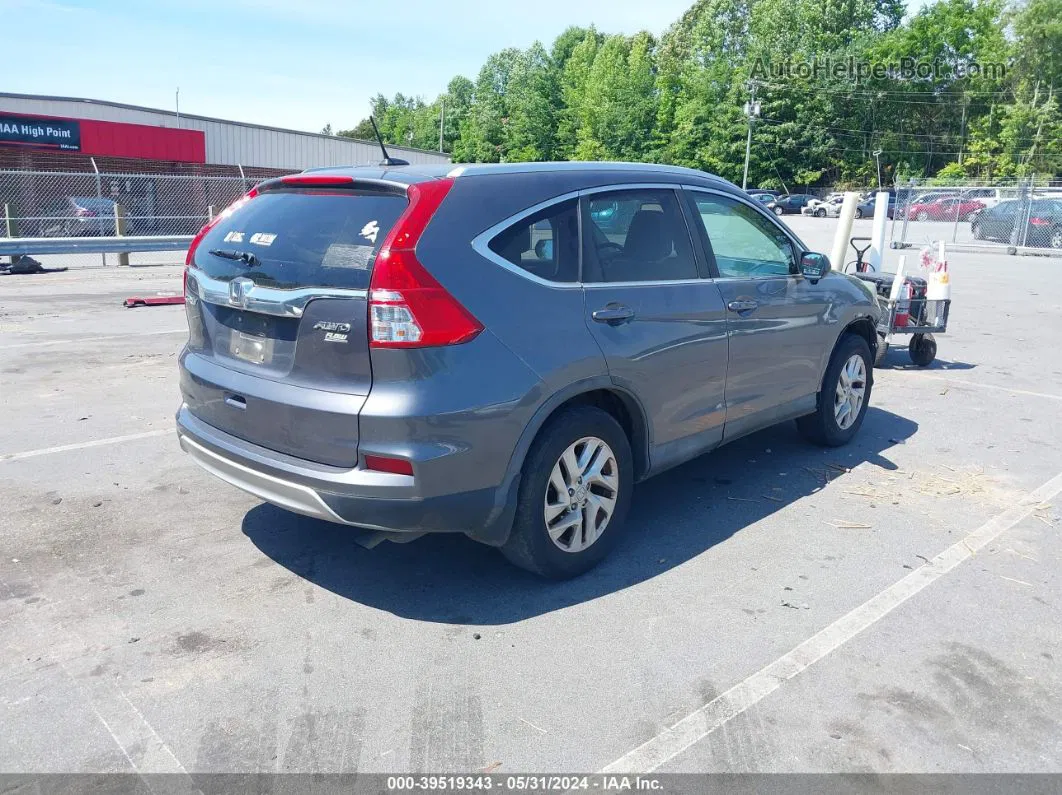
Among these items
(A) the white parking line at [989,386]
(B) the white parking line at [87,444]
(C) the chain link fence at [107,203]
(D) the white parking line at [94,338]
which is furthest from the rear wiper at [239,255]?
(C) the chain link fence at [107,203]

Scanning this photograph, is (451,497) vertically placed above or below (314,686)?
above

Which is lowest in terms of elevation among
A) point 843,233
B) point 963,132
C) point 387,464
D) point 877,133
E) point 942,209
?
point 387,464

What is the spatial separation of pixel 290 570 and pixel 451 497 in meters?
1.11

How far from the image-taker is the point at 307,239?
3.71 meters

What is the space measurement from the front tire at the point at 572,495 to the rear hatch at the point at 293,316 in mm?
809

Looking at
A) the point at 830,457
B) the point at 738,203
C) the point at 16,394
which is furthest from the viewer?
the point at 16,394

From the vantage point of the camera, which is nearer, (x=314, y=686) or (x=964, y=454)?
(x=314, y=686)

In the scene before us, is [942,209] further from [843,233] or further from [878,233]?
[843,233]

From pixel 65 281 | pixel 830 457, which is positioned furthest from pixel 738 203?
pixel 65 281

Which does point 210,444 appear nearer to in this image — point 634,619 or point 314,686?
point 314,686

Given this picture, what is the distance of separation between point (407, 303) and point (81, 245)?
54.1 ft

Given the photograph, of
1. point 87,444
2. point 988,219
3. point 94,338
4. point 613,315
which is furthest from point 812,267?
point 988,219

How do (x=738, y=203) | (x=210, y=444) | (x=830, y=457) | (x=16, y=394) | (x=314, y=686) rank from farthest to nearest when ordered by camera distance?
(x=16, y=394), (x=830, y=457), (x=738, y=203), (x=210, y=444), (x=314, y=686)

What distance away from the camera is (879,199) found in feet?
38.2
